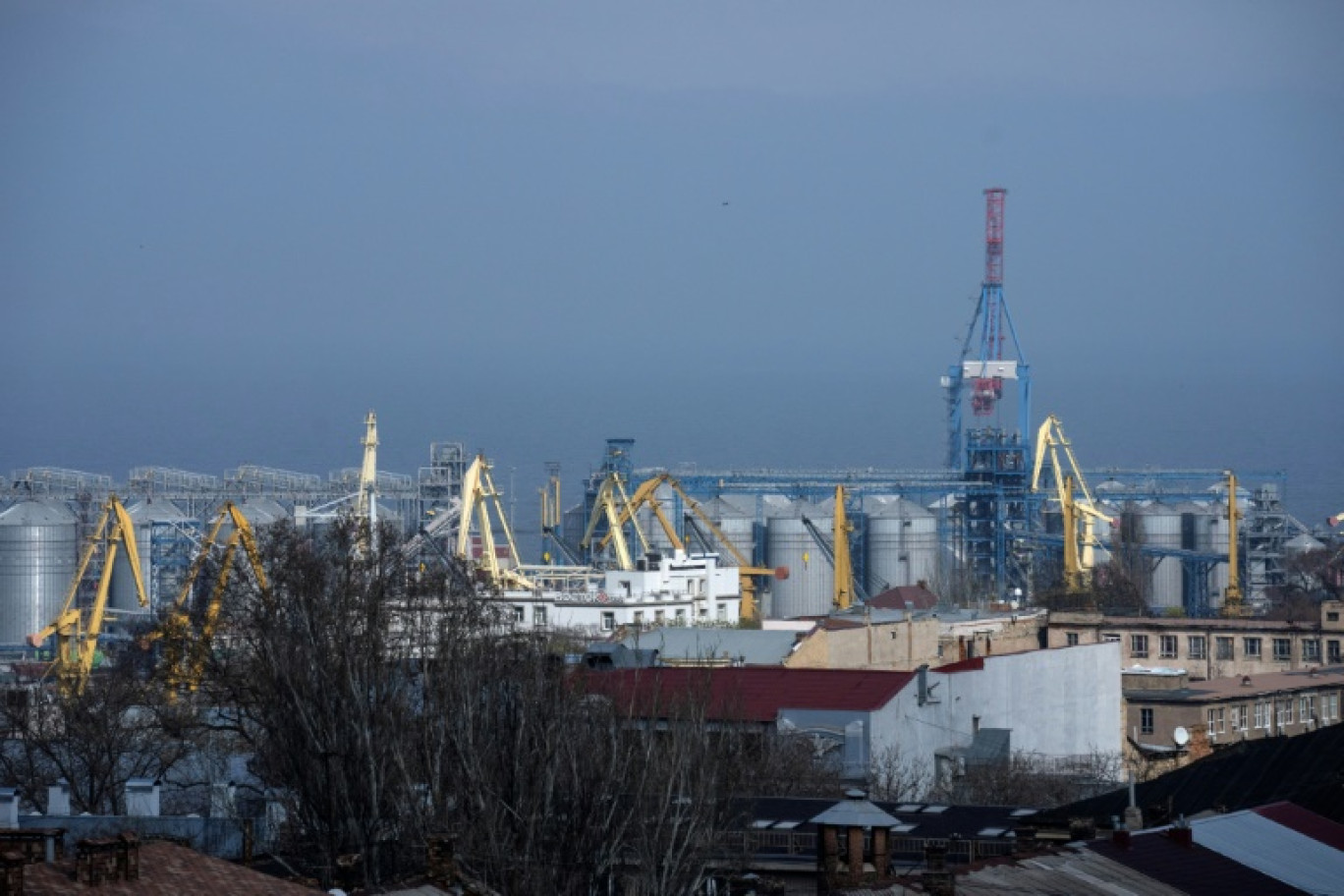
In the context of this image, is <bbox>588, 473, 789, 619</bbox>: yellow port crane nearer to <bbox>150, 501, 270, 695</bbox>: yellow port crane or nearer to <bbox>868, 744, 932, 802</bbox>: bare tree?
<bbox>150, 501, 270, 695</bbox>: yellow port crane

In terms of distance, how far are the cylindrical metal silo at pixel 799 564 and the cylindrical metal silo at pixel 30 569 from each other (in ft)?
92.2

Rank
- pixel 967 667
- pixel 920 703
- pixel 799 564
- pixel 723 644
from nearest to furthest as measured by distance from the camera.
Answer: pixel 920 703, pixel 967 667, pixel 723 644, pixel 799 564

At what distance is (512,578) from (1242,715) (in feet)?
113

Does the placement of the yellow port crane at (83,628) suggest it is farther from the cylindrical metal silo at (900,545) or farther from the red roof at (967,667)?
the cylindrical metal silo at (900,545)

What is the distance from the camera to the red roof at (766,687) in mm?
40750

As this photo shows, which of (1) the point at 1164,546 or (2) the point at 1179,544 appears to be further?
(2) the point at 1179,544

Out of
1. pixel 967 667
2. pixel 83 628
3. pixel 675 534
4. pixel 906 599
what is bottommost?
pixel 967 667

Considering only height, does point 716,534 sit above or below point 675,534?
above

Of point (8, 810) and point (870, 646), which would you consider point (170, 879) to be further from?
point (870, 646)

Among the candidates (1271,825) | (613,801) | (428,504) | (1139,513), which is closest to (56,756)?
(613,801)

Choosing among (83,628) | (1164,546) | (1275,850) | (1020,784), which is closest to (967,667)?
(1020,784)

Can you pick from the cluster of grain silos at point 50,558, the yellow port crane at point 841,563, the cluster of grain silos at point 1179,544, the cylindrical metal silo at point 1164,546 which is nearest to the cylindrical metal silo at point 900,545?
the yellow port crane at point 841,563

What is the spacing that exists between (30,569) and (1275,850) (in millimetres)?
69662

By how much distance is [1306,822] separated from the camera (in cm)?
2922
